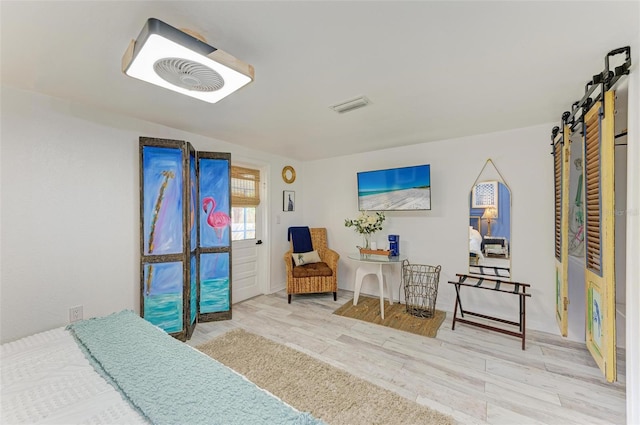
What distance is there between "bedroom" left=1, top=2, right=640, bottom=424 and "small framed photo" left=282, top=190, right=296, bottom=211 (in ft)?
3.53

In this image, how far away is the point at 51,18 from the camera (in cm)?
126

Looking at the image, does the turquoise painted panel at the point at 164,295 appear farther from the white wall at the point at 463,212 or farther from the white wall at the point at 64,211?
the white wall at the point at 463,212

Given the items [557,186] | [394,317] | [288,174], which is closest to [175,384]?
[394,317]

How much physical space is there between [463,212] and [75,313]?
4292mm

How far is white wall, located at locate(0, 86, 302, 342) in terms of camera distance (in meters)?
1.96

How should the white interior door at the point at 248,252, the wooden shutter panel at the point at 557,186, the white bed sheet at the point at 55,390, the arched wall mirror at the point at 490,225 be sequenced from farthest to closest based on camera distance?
the white interior door at the point at 248,252 → the arched wall mirror at the point at 490,225 → the wooden shutter panel at the point at 557,186 → the white bed sheet at the point at 55,390

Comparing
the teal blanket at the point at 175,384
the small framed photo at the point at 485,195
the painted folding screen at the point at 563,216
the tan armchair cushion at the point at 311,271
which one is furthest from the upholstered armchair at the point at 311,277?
the painted folding screen at the point at 563,216

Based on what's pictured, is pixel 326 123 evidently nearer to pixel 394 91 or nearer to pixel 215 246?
pixel 394 91

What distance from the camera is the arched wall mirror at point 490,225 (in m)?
2.98

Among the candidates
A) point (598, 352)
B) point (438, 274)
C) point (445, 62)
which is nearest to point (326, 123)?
point (445, 62)

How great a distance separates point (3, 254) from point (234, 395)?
2.33m

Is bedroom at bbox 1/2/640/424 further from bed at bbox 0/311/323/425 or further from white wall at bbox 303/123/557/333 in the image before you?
bed at bbox 0/311/323/425

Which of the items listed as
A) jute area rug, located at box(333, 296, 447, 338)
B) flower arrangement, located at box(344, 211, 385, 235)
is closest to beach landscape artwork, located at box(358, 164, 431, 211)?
flower arrangement, located at box(344, 211, 385, 235)

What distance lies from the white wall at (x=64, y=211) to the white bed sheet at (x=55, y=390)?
0.95 metres
